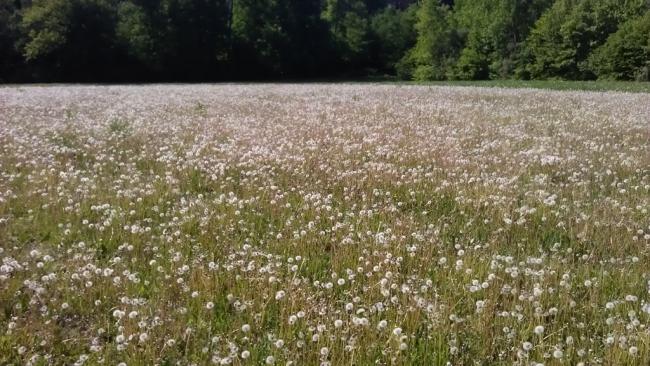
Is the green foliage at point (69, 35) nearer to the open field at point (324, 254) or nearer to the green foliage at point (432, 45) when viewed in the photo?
the green foliage at point (432, 45)

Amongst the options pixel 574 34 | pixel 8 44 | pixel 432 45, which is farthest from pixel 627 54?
pixel 8 44

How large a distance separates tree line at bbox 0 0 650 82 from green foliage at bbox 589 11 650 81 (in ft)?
0.34

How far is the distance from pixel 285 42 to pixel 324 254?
200 ft

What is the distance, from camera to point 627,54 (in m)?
51.2

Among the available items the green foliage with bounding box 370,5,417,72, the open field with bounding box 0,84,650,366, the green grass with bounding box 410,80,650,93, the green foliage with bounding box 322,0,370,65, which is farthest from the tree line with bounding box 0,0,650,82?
the open field with bounding box 0,84,650,366

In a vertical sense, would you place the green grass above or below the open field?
above

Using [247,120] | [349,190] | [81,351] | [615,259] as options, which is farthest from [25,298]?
[247,120]

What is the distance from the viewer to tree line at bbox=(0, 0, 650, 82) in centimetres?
5066

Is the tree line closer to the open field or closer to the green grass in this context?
the green grass

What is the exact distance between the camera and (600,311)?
13.4 ft

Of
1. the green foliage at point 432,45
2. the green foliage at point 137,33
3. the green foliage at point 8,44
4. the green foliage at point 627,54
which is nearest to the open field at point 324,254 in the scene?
the green foliage at point 137,33

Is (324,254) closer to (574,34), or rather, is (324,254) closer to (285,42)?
(285,42)

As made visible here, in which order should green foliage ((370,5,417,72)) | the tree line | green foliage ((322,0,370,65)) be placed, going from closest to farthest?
the tree line, green foliage ((322,0,370,65)), green foliage ((370,5,417,72))

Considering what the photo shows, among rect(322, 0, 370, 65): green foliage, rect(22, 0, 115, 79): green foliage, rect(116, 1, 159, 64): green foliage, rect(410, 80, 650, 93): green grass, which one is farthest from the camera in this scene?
rect(322, 0, 370, 65): green foliage
